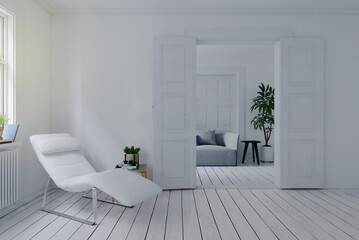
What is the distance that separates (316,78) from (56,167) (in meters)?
3.78

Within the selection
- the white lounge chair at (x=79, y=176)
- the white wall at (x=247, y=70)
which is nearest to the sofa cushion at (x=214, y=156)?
the white wall at (x=247, y=70)

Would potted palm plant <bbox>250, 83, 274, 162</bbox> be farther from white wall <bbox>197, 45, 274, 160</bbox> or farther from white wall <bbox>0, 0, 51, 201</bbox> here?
white wall <bbox>0, 0, 51, 201</bbox>

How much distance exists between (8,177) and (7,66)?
1.34 meters

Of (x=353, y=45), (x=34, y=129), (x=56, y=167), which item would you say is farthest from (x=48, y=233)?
(x=353, y=45)

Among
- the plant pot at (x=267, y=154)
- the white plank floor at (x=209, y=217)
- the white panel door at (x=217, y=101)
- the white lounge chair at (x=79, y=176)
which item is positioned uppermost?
the white panel door at (x=217, y=101)

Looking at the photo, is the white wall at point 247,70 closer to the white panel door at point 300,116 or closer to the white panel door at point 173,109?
the white panel door at point 300,116

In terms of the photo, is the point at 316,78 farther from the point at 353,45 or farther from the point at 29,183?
the point at 29,183

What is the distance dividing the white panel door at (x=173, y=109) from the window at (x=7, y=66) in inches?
72.3

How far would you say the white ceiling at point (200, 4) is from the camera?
159 inches

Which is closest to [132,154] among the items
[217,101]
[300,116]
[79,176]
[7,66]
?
[79,176]

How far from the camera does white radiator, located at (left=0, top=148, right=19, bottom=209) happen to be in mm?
2989

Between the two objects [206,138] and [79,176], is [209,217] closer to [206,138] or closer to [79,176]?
[79,176]

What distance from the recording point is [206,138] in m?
6.89

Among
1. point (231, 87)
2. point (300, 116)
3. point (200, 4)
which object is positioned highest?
point (200, 4)
